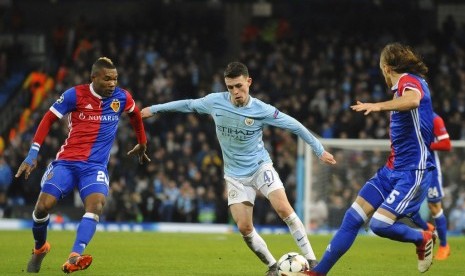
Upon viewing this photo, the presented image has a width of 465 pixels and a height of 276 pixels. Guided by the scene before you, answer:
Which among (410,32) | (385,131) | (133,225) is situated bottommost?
(133,225)

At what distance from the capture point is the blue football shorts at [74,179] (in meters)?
10.0

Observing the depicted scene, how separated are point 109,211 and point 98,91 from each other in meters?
13.1

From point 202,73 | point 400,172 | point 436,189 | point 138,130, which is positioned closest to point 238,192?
point 138,130

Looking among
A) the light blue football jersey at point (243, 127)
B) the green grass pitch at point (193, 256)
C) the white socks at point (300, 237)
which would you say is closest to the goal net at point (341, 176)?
the green grass pitch at point (193, 256)

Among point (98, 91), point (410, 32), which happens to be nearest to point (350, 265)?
point (98, 91)

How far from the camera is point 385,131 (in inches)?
923

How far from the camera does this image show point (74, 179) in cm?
1023

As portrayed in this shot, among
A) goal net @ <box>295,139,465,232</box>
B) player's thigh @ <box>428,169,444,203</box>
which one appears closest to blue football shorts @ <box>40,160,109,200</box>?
player's thigh @ <box>428,169,444,203</box>

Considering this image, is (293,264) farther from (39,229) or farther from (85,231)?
(39,229)

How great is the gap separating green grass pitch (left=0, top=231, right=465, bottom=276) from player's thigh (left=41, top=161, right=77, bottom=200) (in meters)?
0.98

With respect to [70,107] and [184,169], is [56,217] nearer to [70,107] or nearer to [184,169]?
[184,169]

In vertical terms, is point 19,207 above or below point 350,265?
below

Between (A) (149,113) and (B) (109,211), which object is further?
(B) (109,211)

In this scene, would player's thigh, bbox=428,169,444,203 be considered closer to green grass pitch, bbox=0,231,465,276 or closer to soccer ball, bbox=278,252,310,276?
green grass pitch, bbox=0,231,465,276
